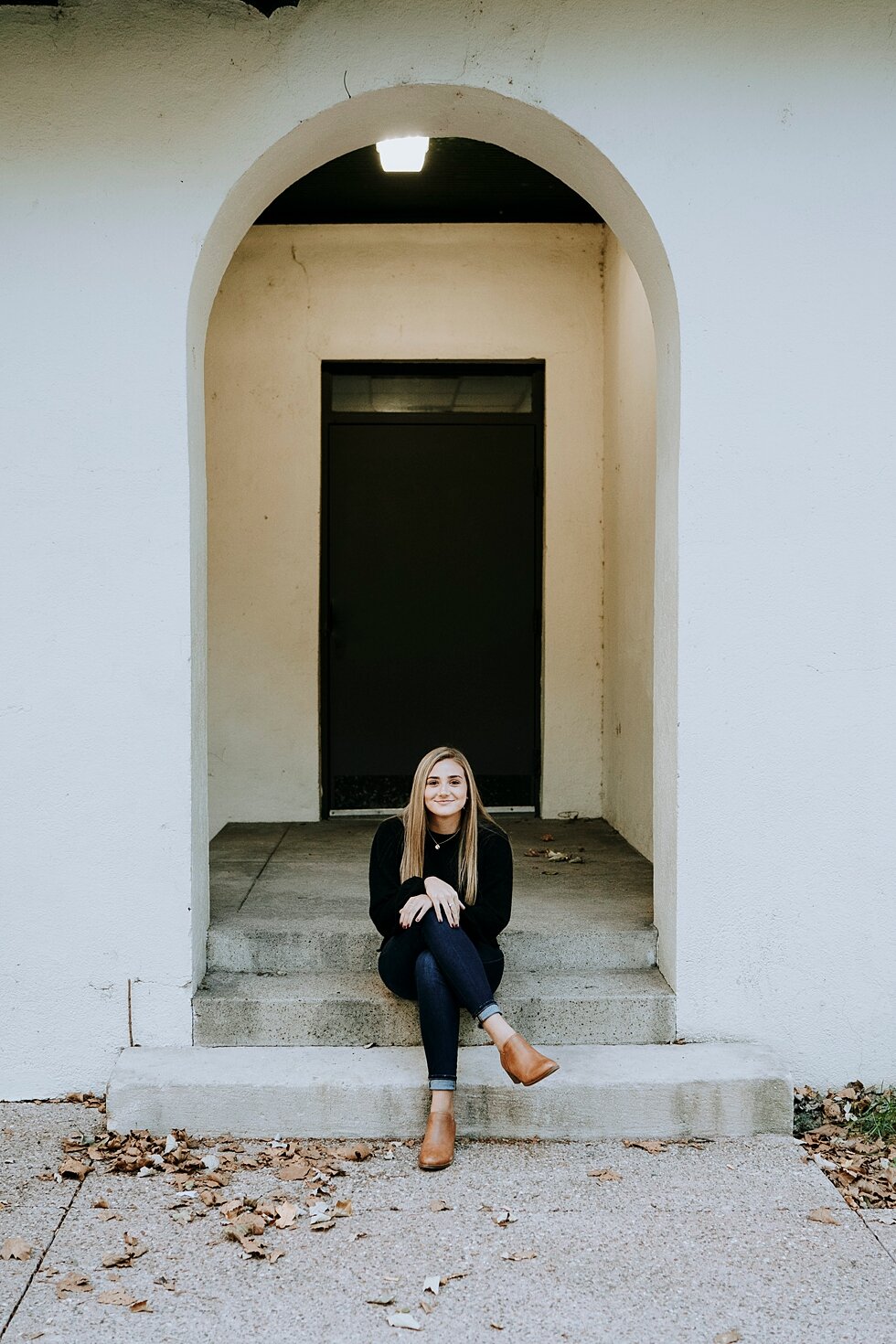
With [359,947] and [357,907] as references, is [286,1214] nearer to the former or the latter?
[359,947]

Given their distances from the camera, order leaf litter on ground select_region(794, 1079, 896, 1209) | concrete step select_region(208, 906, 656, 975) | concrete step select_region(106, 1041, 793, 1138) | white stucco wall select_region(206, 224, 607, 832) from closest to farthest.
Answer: leaf litter on ground select_region(794, 1079, 896, 1209) → concrete step select_region(106, 1041, 793, 1138) → concrete step select_region(208, 906, 656, 975) → white stucco wall select_region(206, 224, 607, 832)

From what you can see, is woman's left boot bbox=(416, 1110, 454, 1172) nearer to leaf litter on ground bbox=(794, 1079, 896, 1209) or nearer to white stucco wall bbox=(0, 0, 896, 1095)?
white stucco wall bbox=(0, 0, 896, 1095)

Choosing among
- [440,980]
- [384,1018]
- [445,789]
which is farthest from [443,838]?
[384,1018]

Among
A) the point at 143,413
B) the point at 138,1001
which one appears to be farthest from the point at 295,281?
the point at 138,1001

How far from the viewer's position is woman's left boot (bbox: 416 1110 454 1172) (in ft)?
11.4

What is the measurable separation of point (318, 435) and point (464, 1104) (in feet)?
13.5

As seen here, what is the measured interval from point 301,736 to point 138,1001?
276 centimetres

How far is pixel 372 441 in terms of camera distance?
22.0 feet

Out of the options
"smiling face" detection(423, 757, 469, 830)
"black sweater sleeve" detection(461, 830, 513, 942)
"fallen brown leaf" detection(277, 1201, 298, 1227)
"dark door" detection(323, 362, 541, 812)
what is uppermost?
"dark door" detection(323, 362, 541, 812)

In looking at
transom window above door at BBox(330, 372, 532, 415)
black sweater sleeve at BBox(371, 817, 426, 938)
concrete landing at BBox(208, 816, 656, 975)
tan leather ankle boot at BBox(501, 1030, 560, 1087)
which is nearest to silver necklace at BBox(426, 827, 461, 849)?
black sweater sleeve at BBox(371, 817, 426, 938)

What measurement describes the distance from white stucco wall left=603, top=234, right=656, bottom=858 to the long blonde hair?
1.80 m

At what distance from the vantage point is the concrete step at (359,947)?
4.23 meters

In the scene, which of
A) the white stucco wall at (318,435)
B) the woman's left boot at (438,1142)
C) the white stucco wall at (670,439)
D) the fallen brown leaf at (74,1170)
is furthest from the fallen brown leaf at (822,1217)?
the white stucco wall at (318,435)

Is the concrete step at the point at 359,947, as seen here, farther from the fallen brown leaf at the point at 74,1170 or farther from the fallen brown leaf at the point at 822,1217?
the fallen brown leaf at the point at 822,1217
